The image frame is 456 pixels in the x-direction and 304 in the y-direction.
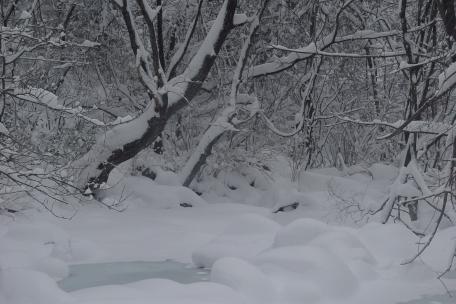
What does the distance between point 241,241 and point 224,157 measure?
5.57 meters

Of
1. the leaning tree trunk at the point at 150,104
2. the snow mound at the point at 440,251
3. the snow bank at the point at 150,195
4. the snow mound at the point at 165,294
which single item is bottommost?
the snow bank at the point at 150,195

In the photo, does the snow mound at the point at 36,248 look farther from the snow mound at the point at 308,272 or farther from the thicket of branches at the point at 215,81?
the thicket of branches at the point at 215,81

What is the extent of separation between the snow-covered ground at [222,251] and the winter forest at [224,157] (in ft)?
0.09

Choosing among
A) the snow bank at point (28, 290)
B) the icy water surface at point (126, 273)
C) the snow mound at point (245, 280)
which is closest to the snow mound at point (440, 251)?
the snow mound at point (245, 280)

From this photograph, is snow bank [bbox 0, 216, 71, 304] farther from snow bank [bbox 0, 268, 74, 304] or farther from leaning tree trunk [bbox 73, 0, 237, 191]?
leaning tree trunk [bbox 73, 0, 237, 191]

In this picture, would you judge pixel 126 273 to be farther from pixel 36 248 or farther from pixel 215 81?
pixel 215 81

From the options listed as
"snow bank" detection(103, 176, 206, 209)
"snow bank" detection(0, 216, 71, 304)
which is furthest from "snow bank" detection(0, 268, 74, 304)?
"snow bank" detection(103, 176, 206, 209)

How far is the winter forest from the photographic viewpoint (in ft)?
21.0

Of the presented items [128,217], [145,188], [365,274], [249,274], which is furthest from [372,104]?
[249,274]

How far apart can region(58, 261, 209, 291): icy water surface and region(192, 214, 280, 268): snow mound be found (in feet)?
0.67

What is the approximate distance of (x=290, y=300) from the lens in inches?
239

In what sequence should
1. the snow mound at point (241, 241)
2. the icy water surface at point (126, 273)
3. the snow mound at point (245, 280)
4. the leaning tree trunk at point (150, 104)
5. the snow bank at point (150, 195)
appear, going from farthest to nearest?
1. the snow bank at point (150, 195)
2. the leaning tree trunk at point (150, 104)
3. the snow mound at point (241, 241)
4. the icy water surface at point (126, 273)
5. the snow mound at point (245, 280)

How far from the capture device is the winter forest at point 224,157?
6.39 m

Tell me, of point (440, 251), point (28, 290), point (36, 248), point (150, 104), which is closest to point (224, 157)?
point (150, 104)
